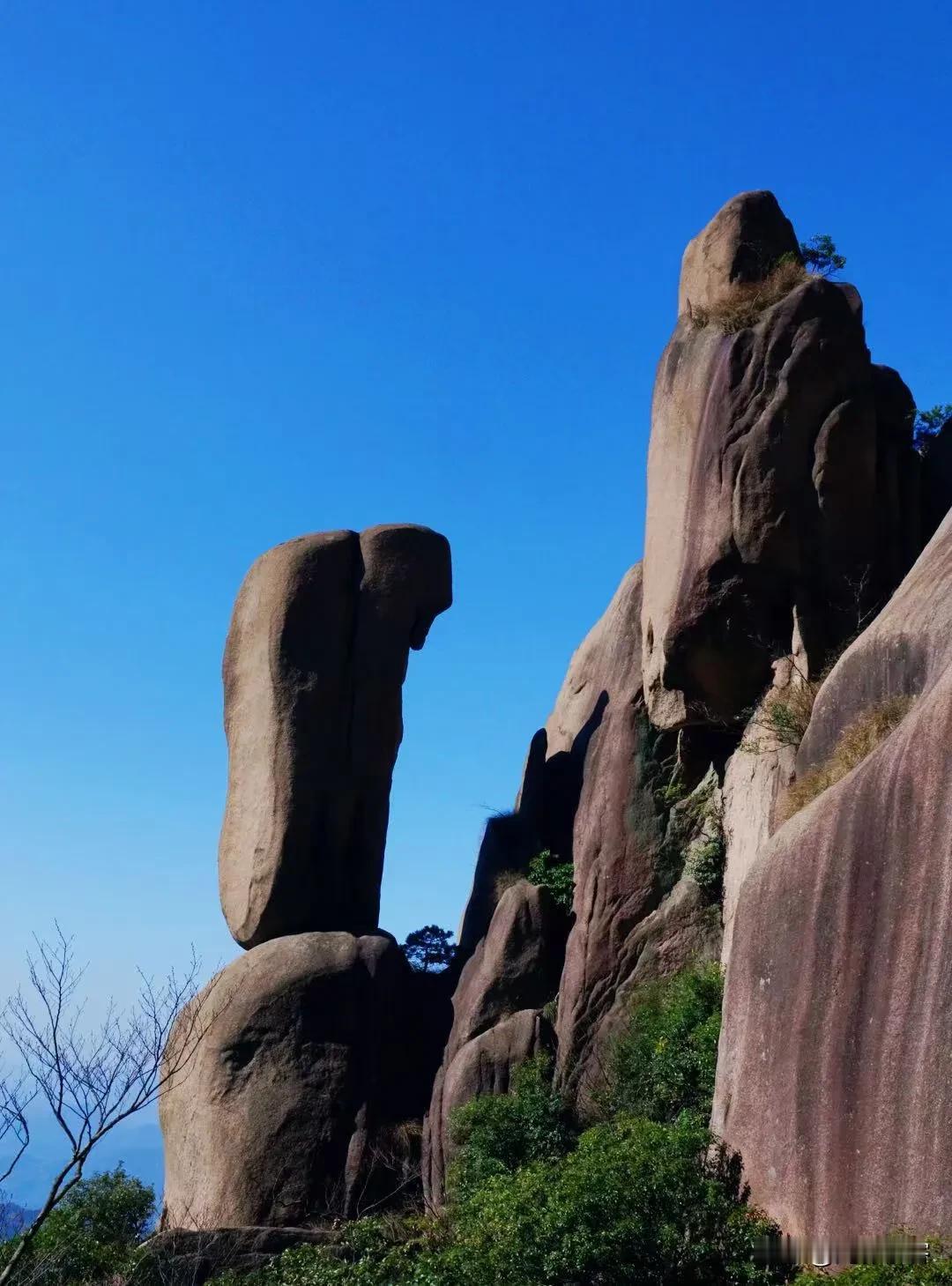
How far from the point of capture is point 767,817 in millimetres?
19828

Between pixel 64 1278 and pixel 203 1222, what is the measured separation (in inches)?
143

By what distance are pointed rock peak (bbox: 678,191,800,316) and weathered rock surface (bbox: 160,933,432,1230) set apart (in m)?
12.0

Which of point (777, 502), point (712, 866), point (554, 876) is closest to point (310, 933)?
point (554, 876)

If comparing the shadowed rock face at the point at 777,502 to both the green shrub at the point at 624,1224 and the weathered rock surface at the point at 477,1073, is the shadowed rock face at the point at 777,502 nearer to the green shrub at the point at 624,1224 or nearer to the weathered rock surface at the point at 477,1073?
the weathered rock surface at the point at 477,1073

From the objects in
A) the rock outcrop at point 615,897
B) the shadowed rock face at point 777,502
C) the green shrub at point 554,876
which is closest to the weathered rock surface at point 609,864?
the rock outcrop at point 615,897

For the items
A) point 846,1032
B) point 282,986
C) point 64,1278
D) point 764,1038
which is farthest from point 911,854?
point 282,986

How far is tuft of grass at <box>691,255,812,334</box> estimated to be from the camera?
70.6 ft

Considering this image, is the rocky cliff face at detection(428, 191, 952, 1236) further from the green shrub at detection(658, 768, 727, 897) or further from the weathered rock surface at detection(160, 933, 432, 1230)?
the weathered rock surface at detection(160, 933, 432, 1230)

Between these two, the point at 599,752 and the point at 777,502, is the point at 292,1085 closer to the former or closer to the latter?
the point at 599,752

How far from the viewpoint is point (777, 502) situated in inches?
808

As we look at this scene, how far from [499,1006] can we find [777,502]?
883 cm

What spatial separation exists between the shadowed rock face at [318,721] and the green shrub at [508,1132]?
6153 mm

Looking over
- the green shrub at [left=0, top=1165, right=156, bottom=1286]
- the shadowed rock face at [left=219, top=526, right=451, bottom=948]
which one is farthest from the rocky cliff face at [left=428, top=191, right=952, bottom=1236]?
the green shrub at [left=0, top=1165, right=156, bottom=1286]

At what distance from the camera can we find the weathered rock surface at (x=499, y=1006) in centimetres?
2166
